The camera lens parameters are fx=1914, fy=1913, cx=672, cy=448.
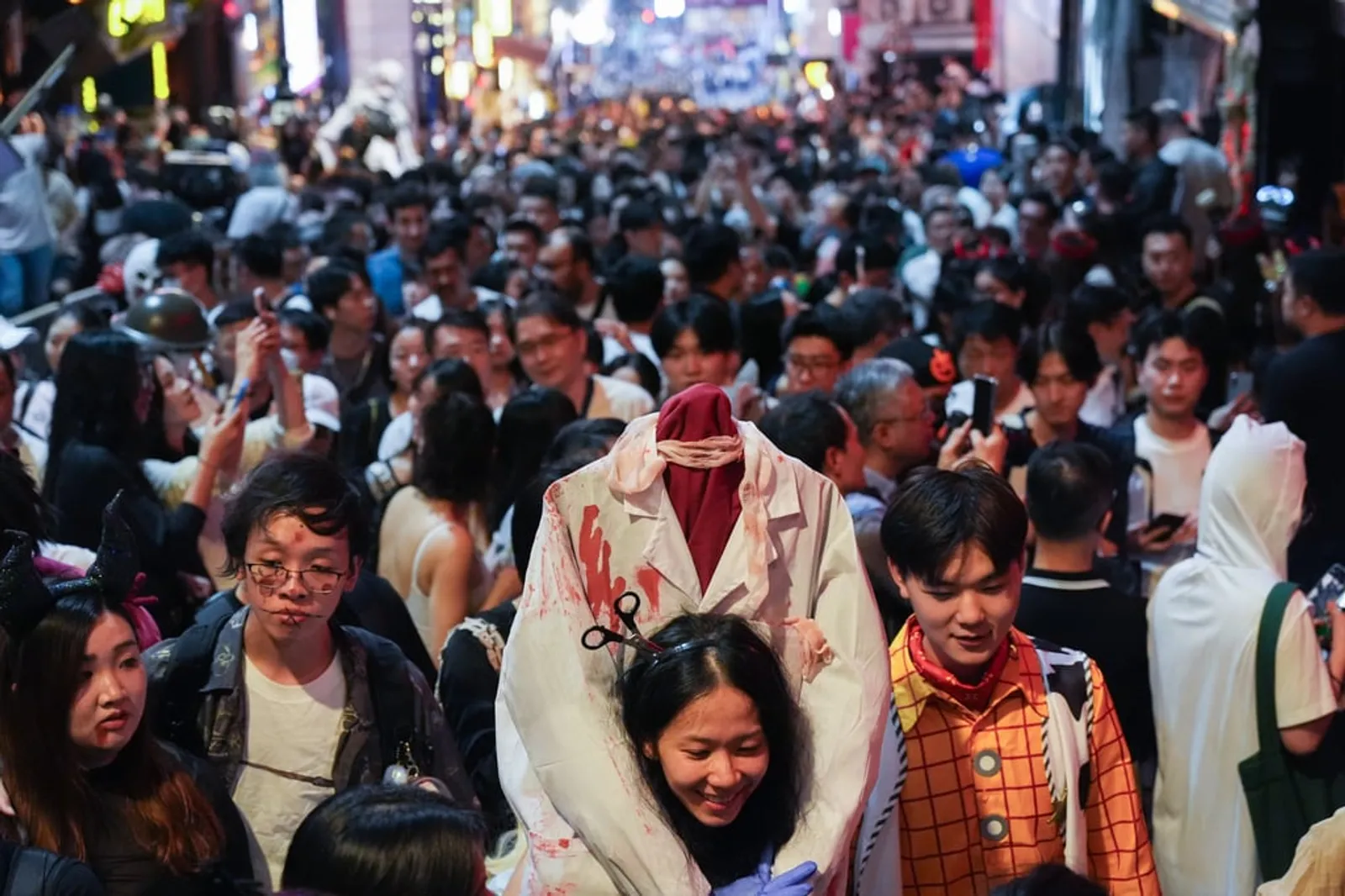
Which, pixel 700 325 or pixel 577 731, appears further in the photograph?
pixel 700 325

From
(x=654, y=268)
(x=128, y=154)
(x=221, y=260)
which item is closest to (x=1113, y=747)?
(x=654, y=268)

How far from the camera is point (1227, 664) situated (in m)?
4.11

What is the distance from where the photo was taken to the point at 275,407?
624 cm

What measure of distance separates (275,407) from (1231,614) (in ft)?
10.9

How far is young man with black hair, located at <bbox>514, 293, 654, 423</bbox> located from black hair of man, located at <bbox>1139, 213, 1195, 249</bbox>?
316 centimetres

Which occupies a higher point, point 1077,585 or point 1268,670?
point 1077,585

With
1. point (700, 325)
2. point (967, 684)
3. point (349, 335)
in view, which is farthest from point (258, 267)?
point (967, 684)

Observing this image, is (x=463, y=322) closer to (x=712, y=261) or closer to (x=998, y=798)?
(x=712, y=261)

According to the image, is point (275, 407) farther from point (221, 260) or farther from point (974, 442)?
point (221, 260)

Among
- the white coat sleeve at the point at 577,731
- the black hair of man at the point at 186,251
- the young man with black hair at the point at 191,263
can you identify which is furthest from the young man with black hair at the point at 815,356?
the white coat sleeve at the point at 577,731

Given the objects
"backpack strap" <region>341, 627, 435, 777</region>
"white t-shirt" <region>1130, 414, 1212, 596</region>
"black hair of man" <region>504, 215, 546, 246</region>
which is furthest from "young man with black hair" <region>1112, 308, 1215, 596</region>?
"black hair of man" <region>504, 215, 546, 246</region>

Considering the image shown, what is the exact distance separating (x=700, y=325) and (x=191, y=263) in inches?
120

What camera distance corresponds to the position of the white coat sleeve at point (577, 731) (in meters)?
2.74

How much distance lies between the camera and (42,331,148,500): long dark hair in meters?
5.09
